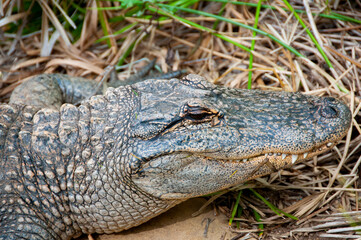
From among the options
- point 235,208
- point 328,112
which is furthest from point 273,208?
point 328,112

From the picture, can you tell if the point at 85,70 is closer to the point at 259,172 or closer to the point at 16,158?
the point at 16,158

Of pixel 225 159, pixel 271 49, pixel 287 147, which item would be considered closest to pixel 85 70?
pixel 271 49

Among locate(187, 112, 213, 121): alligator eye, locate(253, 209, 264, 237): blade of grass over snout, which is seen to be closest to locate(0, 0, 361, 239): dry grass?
locate(253, 209, 264, 237): blade of grass over snout

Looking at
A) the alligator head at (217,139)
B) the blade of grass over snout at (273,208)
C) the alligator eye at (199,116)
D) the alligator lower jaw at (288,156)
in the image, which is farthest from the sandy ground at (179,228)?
the alligator eye at (199,116)

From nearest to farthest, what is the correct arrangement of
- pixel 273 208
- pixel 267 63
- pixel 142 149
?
pixel 142 149
pixel 273 208
pixel 267 63

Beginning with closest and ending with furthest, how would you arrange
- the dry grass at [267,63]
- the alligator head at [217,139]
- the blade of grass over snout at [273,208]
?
the alligator head at [217,139]
the blade of grass over snout at [273,208]
the dry grass at [267,63]

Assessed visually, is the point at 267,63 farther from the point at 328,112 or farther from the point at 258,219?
the point at 258,219

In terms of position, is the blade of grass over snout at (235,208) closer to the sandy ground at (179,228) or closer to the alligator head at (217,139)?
the sandy ground at (179,228)
